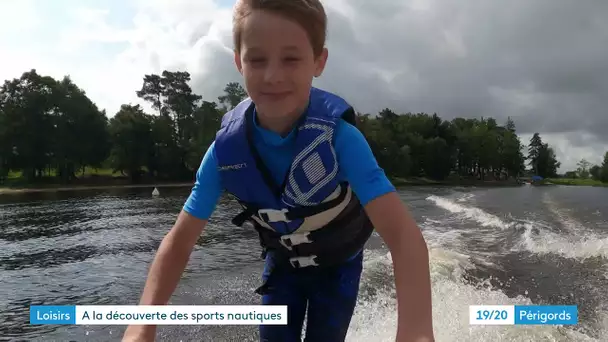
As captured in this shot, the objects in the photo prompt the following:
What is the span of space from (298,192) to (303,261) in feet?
1.66

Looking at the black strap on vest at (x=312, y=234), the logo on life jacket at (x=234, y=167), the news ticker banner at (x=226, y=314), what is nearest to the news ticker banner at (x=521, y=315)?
the news ticker banner at (x=226, y=314)

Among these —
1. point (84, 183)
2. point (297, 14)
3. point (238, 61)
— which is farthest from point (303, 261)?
point (84, 183)

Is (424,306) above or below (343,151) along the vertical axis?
below

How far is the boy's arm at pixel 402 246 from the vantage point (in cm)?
143

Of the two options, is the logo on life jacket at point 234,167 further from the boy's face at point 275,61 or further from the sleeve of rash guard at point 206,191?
the boy's face at point 275,61

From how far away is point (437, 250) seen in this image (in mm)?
9867

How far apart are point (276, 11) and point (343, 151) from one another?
0.61 metres

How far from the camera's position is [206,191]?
2.05 meters

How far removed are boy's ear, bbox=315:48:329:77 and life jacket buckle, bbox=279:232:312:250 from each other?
2.73 ft

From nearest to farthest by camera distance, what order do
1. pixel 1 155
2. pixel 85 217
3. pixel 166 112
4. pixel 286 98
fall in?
pixel 286 98
pixel 85 217
pixel 1 155
pixel 166 112

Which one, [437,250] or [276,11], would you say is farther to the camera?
[437,250]

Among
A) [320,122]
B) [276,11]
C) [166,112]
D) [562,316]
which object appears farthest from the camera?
[166,112]

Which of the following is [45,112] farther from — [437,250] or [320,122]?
[320,122]

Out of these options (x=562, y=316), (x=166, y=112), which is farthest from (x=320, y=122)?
(x=166, y=112)
